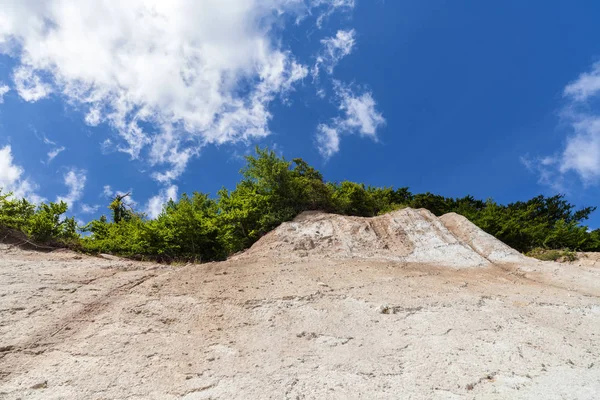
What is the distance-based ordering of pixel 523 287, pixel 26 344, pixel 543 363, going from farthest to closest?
pixel 523 287 → pixel 543 363 → pixel 26 344

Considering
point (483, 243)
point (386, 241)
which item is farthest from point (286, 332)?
point (483, 243)

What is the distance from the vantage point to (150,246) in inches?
568

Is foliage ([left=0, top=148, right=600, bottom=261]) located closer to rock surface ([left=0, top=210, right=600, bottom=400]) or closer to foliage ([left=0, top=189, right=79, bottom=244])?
foliage ([left=0, top=189, right=79, bottom=244])

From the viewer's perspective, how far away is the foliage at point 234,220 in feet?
43.6

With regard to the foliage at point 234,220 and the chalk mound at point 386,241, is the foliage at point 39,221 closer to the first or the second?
the foliage at point 234,220

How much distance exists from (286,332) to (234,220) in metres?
10.3

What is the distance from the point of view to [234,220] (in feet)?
55.9

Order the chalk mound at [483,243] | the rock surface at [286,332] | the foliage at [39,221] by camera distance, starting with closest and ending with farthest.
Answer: the rock surface at [286,332] < the foliage at [39,221] < the chalk mound at [483,243]

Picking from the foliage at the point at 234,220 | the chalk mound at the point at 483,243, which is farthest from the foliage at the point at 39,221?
the chalk mound at the point at 483,243

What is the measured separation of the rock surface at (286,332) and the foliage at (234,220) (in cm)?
312

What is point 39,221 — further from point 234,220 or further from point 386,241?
point 386,241

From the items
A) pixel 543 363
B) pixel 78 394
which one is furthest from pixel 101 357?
pixel 543 363

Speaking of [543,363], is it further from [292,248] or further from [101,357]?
[292,248]

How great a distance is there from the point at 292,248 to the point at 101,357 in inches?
346
